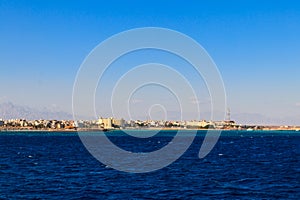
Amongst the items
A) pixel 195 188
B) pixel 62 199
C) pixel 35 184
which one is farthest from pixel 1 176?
pixel 195 188

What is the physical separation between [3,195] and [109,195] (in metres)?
14.7

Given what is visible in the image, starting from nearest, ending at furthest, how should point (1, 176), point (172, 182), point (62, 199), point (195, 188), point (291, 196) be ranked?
point (62, 199) → point (291, 196) → point (195, 188) → point (172, 182) → point (1, 176)

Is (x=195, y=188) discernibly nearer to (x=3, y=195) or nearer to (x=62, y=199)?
(x=62, y=199)

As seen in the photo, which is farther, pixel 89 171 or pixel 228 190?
pixel 89 171

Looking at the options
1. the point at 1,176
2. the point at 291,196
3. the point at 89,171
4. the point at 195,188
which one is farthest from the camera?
the point at 89,171

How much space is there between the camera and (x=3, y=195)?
5881 centimetres

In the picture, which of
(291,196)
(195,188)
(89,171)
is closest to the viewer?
(291,196)

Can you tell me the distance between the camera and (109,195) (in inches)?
2356

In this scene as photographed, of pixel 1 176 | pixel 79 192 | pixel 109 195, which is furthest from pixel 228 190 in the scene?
pixel 1 176

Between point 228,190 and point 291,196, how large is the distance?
9.07m

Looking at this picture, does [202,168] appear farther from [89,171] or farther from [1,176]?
[1,176]

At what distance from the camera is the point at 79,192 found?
61.7 meters

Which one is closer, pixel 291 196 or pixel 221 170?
pixel 291 196

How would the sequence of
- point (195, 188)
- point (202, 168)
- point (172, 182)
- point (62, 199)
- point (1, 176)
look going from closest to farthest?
point (62, 199)
point (195, 188)
point (172, 182)
point (1, 176)
point (202, 168)
